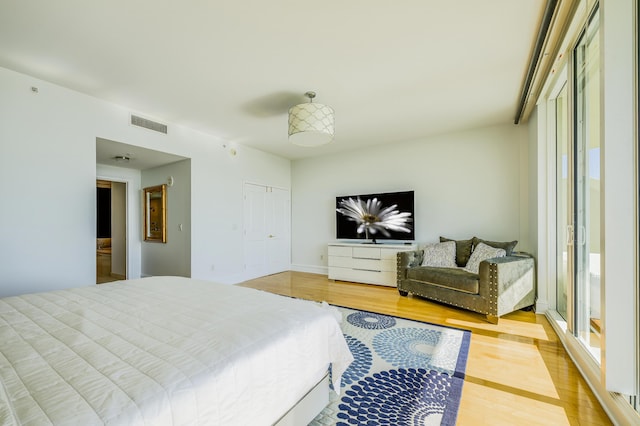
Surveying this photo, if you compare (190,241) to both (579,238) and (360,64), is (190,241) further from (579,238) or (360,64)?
(579,238)

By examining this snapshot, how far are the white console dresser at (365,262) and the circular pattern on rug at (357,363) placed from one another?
86.8 inches

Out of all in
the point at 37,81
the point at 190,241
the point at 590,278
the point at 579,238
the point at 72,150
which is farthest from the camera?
the point at 190,241

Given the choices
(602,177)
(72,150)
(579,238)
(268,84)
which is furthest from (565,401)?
(72,150)

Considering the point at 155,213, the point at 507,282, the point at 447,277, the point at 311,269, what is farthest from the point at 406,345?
the point at 155,213

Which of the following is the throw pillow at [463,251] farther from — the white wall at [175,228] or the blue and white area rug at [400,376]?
the white wall at [175,228]

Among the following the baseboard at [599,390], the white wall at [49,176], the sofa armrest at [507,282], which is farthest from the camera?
the sofa armrest at [507,282]

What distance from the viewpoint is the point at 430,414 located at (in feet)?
5.24

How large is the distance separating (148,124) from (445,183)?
466cm

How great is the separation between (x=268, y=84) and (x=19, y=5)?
1867 millimetres

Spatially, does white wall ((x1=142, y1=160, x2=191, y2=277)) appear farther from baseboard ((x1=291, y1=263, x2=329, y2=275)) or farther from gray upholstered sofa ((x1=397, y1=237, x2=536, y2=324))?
gray upholstered sofa ((x1=397, y1=237, x2=536, y2=324))

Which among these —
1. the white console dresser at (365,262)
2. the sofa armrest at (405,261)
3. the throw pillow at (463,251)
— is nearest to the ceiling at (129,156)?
the white console dresser at (365,262)

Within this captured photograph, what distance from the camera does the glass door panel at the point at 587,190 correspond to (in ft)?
6.28

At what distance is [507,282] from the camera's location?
10.1 ft

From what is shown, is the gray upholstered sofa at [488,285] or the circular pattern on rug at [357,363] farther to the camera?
the gray upholstered sofa at [488,285]
